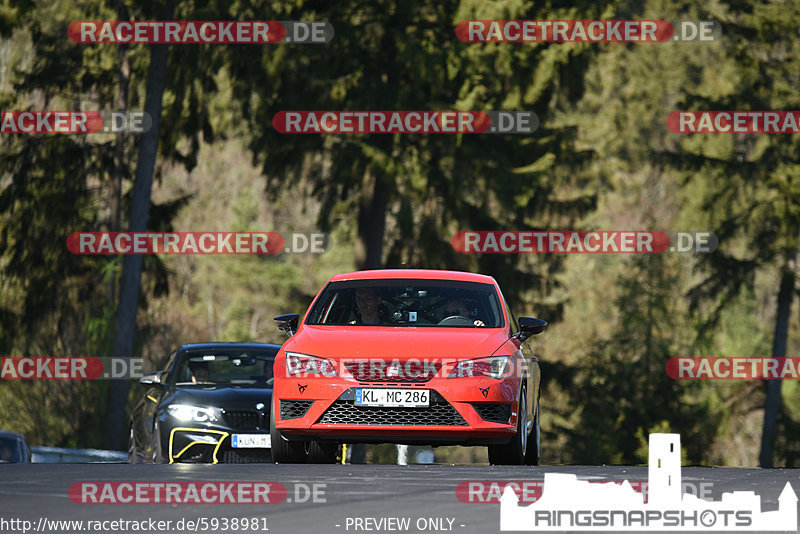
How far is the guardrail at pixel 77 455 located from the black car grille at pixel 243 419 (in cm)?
451

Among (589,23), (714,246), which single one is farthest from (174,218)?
(714,246)

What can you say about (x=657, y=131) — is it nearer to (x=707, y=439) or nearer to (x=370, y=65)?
(x=707, y=439)

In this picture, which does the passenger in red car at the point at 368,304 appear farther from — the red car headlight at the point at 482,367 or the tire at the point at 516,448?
the tire at the point at 516,448

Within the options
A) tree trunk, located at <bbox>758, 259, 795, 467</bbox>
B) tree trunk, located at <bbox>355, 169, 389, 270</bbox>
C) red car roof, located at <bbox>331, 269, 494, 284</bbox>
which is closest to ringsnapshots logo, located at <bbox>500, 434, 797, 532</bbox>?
red car roof, located at <bbox>331, 269, 494, 284</bbox>

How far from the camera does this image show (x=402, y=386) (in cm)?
1145

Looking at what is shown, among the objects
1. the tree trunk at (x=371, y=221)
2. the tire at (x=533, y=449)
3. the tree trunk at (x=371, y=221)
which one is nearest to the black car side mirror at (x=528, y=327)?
the tire at (x=533, y=449)

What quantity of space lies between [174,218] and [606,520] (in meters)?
29.7

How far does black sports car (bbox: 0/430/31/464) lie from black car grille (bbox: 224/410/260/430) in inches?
114

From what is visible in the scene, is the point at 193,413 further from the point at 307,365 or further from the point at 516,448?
the point at 516,448

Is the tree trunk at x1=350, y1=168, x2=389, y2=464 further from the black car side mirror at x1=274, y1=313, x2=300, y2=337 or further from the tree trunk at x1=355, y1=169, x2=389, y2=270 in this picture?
the black car side mirror at x1=274, y1=313, x2=300, y2=337

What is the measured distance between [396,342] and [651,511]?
15.2ft

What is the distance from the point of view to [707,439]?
38.5 metres

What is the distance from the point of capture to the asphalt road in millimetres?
7148

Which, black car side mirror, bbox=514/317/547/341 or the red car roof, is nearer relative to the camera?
black car side mirror, bbox=514/317/547/341
